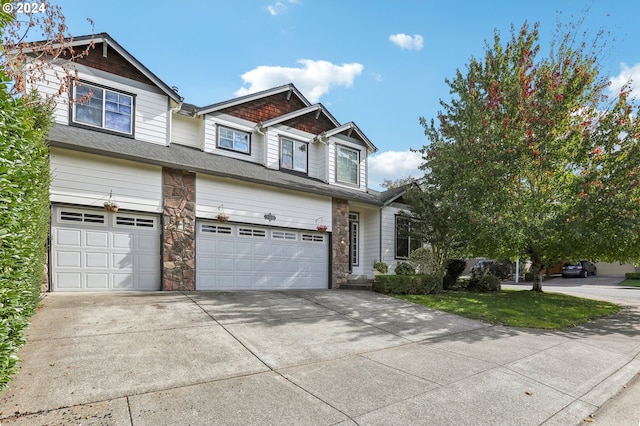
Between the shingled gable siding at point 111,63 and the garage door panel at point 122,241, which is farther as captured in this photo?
the shingled gable siding at point 111,63

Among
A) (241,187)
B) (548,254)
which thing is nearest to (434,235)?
(548,254)

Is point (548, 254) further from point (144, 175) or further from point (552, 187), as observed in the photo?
point (144, 175)

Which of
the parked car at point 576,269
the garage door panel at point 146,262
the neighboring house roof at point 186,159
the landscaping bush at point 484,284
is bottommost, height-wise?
the parked car at point 576,269

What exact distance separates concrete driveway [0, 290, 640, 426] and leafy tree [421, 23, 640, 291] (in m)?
3.27

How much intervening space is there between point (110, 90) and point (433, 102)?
39.4ft

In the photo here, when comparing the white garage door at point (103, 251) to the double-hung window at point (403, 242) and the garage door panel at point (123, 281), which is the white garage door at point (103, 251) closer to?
the garage door panel at point (123, 281)

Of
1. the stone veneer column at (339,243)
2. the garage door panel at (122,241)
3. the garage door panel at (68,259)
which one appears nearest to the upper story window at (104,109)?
the garage door panel at (122,241)

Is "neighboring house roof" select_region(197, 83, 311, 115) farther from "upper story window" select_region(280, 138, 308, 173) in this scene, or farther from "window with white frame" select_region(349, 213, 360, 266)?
"window with white frame" select_region(349, 213, 360, 266)

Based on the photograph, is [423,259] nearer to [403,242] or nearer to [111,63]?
[403,242]

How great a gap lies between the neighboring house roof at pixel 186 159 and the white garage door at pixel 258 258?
1703 mm

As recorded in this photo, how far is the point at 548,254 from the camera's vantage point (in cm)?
1243

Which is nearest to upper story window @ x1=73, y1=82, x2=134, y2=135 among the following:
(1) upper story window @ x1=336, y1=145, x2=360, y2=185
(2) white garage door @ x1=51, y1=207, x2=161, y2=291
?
(2) white garage door @ x1=51, y1=207, x2=161, y2=291

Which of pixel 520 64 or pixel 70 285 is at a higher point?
pixel 520 64

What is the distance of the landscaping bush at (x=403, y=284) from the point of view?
38.7 ft
